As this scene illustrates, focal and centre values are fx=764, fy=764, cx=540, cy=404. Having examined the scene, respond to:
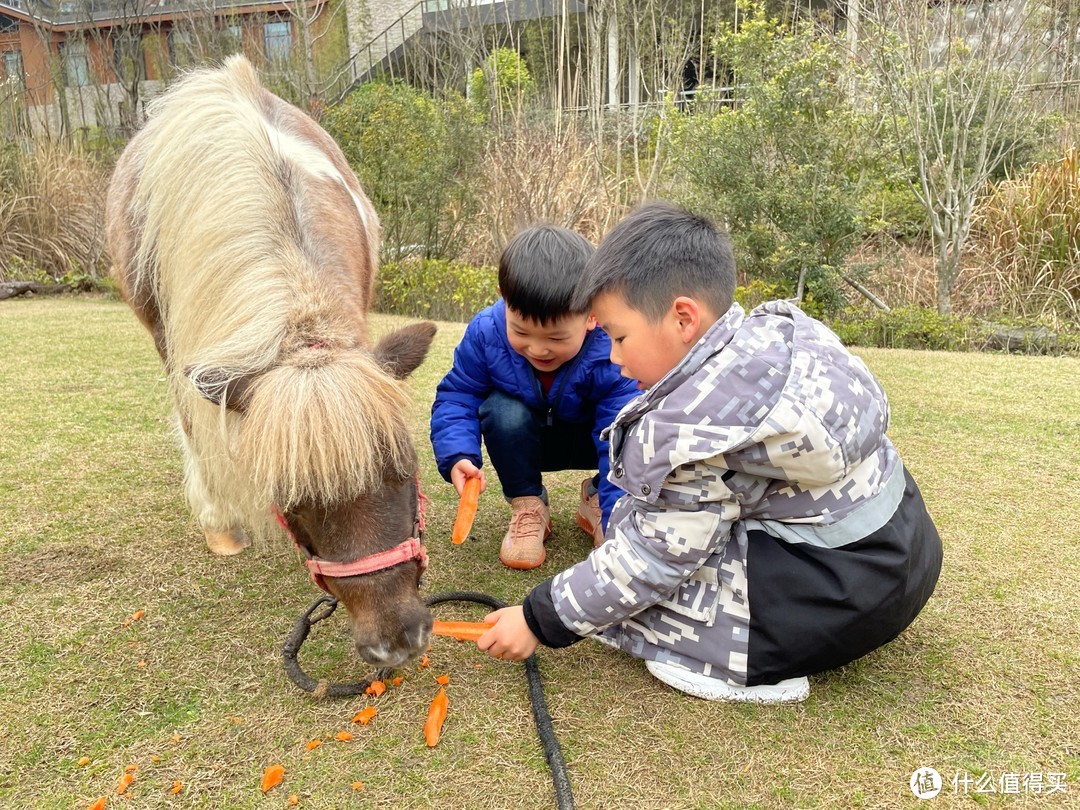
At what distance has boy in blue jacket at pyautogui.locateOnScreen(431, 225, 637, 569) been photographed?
304 centimetres

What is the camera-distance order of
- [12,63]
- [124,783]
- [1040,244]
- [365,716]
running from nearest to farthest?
[124,783] → [365,716] → [1040,244] → [12,63]

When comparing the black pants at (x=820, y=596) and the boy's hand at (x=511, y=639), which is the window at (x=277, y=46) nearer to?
the boy's hand at (x=511, y=639)

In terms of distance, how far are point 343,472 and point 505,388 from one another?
1347mm

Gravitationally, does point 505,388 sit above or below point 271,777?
above

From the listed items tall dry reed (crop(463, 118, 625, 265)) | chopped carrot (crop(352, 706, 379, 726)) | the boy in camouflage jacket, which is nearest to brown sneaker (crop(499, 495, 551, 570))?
the boy in camouflage jacket

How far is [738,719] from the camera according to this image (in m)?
2.17

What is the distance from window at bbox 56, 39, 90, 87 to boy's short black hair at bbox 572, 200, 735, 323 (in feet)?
62.1

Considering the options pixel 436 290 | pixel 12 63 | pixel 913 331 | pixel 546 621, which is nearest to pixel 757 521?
pixel 546 621

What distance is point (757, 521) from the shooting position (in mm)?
2207

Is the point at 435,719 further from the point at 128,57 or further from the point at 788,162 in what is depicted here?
the point at 128,57

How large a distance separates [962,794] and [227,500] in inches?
99.2

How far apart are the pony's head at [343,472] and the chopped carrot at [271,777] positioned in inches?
13.8

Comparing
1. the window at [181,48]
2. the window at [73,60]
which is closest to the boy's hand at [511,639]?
the window at [181,48]

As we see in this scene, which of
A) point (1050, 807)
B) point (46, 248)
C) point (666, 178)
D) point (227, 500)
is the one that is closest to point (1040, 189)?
point (666, 178)
